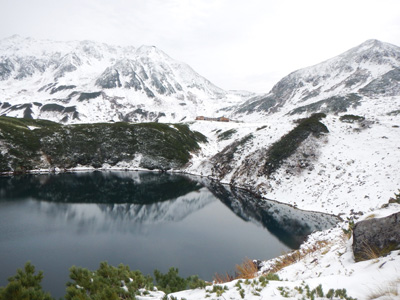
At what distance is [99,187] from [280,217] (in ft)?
150

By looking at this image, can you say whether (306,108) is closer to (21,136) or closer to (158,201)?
(158,201)

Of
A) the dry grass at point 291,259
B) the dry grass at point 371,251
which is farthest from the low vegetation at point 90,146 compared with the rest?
the dry grass at point 371,251

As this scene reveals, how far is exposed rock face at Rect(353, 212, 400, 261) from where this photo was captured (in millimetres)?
10094

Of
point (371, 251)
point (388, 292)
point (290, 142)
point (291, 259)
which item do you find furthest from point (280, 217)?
point (388, 292)

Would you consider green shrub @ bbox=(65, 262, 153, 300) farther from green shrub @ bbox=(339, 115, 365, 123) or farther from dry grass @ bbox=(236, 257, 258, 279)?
green shrub @ bbox=(339, 115, 365, 123)

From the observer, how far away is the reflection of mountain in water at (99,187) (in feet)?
172

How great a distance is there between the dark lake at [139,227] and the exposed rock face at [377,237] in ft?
54.5

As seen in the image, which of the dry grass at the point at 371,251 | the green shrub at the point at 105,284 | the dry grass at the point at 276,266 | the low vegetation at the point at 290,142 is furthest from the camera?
the low vegetation at the point at 290,142

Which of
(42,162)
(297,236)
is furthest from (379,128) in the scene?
(42,162)

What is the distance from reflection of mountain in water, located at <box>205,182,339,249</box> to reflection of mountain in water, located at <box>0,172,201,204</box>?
1486 cm

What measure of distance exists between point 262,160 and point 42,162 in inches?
2856

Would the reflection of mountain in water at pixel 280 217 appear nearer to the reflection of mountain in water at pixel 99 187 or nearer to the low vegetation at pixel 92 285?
the reflection of mountain in water at pixel 99 187

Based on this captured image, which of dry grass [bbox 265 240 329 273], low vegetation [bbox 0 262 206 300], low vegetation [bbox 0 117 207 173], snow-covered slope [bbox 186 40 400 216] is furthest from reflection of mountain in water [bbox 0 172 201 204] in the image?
low vegetation [bbox 0 262 206 300]

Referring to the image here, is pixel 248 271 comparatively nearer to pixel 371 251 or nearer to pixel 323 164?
pixel 371 251
